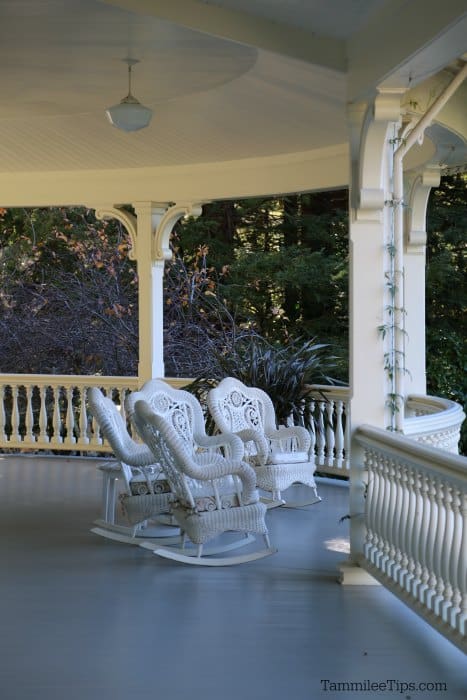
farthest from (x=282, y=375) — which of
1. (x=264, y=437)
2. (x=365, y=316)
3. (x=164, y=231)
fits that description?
(x=365, y=316)

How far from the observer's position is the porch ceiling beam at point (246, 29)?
4.93 m

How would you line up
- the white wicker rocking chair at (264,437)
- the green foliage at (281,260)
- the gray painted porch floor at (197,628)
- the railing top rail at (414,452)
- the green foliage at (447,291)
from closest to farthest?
the gray painted porch floor at (197,628), the railing top rail at (414,452), the white wicker rocking chair at (264,437), the green foliage at (447,291), the green foliage at (281,260)

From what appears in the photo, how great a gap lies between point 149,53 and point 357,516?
121 inches

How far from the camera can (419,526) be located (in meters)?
4.62

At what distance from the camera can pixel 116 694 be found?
3.84 meters

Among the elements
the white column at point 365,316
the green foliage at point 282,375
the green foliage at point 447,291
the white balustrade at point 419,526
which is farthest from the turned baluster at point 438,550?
the green foliage at point 447,291

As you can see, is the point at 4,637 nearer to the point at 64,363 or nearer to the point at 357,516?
the point at 357,516

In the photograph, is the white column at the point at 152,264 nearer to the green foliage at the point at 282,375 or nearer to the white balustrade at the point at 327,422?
the white balustrade at the point at 327,422

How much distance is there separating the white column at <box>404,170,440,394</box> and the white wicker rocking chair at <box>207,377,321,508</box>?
1252mm

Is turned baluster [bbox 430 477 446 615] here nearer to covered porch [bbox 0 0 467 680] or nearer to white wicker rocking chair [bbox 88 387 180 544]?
covered porch [bbox 0 0 467 680]

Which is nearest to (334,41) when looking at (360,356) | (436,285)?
(360,356)

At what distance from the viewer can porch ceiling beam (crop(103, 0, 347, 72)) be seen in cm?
493

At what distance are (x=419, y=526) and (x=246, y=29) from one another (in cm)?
275

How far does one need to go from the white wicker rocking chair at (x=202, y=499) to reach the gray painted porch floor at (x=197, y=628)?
143mm
